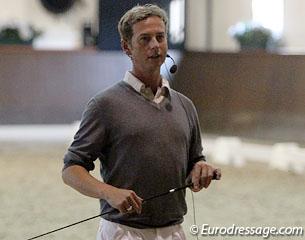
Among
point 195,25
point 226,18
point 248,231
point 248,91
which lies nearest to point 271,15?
point 226,18

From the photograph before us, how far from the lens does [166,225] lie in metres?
1.39

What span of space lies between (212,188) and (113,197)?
309 centimetres

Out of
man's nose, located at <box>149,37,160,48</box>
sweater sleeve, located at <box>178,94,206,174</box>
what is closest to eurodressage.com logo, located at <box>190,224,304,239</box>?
sweater sleeve, located at <box>178,94,206,174</box>

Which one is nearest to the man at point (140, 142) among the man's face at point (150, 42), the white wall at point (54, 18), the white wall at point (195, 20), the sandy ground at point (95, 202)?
the man's face at point (150, 42)

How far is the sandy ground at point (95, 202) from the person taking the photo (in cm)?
326

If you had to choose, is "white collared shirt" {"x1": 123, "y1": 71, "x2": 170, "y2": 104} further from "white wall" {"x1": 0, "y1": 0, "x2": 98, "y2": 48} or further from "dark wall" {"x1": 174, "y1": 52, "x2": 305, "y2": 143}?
"white wall" {"x1": 0, "y1": 0, "x2": 98, "y2": 48}

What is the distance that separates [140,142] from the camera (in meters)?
1.34

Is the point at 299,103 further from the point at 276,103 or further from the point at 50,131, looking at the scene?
the point at 50,131

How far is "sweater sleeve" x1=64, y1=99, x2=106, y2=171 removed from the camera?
1.34 m

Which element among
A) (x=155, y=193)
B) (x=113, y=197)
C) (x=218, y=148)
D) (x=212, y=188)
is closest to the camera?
(x=113, y=197)

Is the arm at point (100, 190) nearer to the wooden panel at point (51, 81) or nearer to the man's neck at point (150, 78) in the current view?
the man's neck at point (150, 78)

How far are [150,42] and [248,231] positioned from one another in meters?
1.95

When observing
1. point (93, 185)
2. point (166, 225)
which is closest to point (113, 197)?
point (93, 185)

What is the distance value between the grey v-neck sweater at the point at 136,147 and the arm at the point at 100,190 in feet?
0.08
